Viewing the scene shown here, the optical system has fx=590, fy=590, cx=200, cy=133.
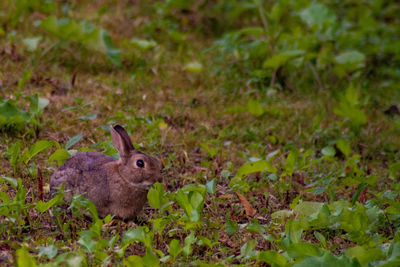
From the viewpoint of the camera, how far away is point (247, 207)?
3887 millimetres

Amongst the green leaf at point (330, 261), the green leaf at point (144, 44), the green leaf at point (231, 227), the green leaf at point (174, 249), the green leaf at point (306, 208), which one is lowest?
the green leaf at point (144, 44)

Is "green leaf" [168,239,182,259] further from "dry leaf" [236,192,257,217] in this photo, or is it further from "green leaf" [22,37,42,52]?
"green leaf" [22,37,42,52]

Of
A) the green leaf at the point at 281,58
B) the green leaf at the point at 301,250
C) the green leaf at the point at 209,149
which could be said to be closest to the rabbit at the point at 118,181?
the green leaf at the point at 209,149

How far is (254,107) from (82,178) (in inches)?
85.6

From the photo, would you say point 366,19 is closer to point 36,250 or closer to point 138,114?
point 138,114

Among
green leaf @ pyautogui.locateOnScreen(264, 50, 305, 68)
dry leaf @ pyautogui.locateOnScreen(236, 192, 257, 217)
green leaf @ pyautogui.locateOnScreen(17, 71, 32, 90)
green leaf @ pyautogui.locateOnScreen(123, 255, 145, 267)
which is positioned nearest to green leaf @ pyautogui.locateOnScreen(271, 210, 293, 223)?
dry leaf @ pyautogui.locateOnScreen(236, 192, 257, 217)

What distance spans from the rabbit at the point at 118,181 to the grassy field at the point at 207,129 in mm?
94

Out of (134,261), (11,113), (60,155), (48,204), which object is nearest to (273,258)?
(134,261)

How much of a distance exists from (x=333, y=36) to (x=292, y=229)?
142 inches

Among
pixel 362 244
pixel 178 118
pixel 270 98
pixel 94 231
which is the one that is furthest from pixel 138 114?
pixel 362 244

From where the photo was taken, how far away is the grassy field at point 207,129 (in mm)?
3252

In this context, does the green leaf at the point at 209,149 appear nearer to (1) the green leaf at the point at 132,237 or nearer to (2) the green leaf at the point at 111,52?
(1) the green leaf at the point at 132,237

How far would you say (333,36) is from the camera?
6.36 meters

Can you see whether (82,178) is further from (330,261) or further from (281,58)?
(281,58)
